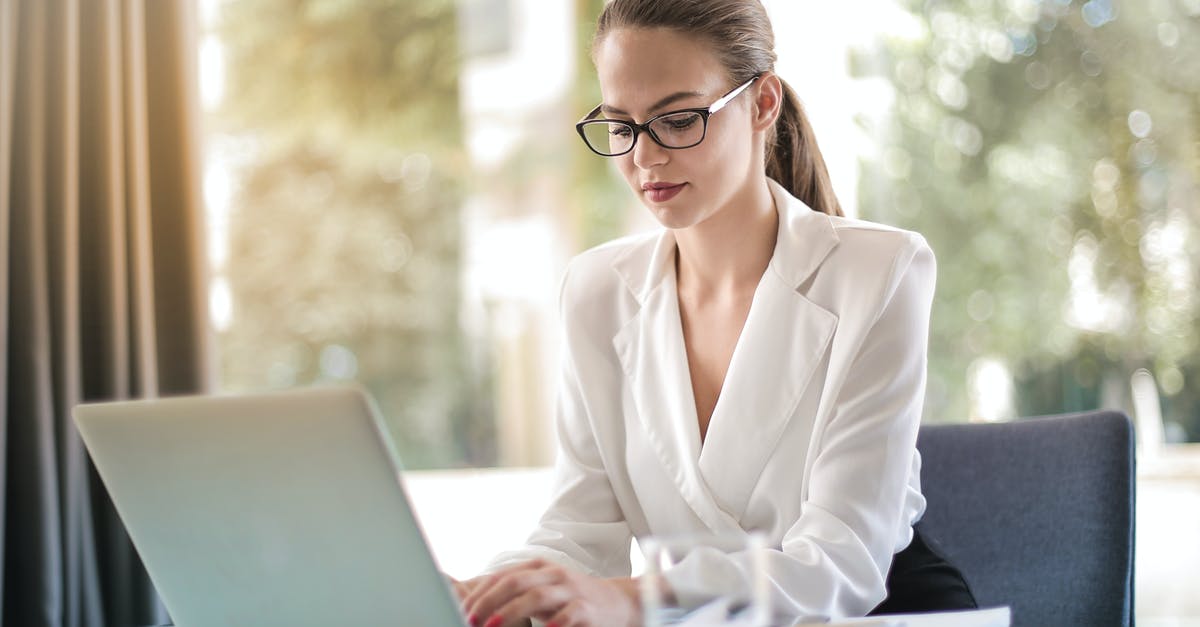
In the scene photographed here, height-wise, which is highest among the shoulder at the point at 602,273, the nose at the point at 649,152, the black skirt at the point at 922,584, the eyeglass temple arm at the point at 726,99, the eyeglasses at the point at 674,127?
the eyeglass temple arm at the point at 726,99

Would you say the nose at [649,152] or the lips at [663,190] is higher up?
the nose at [649,152]

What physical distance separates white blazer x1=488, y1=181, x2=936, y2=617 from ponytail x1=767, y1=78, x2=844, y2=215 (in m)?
0.11

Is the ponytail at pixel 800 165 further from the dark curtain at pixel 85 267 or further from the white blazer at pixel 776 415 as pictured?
the dark curtain at pixel 85 267

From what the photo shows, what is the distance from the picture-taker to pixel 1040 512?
1.52 m

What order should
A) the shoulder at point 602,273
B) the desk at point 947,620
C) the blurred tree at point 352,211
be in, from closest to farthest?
the desk at point 947,620
the shoulder at point 602,273
the blurred tree at point 352,211

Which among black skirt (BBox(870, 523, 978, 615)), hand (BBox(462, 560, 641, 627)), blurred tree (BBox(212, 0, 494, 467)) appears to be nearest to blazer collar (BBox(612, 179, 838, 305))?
black skirt (BBox(870, 523, 978, 615))

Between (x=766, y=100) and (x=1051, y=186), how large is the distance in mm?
1363

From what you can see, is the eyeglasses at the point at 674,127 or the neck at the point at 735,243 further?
the neck at the point at 735,243

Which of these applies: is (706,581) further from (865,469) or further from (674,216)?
(674,216)

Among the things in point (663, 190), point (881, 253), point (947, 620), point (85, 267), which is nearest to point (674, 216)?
point (663, 190)

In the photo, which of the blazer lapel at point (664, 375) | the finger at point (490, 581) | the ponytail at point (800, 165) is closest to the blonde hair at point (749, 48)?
the ponytail at point (800, 165)

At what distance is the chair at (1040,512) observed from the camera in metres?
1.46

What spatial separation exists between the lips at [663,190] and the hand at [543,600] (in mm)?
576

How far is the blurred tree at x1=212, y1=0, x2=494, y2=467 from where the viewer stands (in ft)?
10.1
